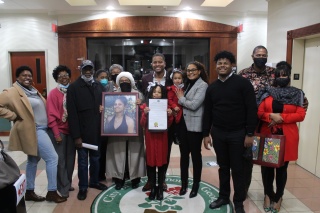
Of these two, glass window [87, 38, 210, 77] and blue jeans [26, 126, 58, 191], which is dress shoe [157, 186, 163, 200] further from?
glass window [87, 38, 210, 77]

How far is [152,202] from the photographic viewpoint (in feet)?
9.37

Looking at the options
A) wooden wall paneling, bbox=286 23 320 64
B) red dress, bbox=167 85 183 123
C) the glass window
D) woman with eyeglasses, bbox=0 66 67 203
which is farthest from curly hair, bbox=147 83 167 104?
the glass window

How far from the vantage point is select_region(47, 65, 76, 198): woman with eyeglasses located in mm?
2758

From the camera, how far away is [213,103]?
8.32 feet

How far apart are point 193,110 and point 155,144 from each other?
0.56 metres

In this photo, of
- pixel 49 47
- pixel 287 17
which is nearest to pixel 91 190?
pixel 287 17

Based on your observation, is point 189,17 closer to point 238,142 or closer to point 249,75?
point 249,75

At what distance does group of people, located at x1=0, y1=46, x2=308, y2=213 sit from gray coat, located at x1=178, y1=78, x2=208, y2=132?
1 cm

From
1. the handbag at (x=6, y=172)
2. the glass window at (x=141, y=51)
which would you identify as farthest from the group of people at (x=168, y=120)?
the glass window at (x=141, y=51)

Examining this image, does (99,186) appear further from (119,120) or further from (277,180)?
(277,180)

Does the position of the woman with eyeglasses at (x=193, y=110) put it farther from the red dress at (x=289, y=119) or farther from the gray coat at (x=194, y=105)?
the red dress at (x=289, y=119)

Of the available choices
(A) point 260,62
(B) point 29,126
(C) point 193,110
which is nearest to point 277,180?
(C) point 193,110

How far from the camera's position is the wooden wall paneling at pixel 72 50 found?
617 centimetres

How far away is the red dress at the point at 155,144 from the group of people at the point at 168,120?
11mm
